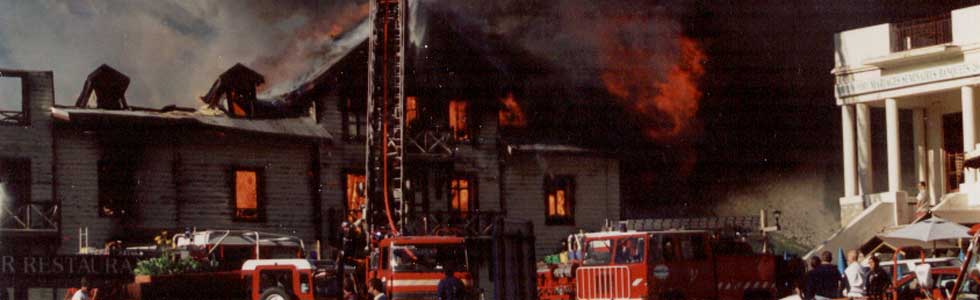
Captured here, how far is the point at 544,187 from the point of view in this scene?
5434 cm

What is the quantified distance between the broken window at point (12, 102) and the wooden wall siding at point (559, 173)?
1612cm

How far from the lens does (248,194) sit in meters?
48.2

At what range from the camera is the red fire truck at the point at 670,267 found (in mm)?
34312

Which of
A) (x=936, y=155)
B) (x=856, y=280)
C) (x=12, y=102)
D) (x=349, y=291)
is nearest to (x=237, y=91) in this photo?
(x=12, y=102)

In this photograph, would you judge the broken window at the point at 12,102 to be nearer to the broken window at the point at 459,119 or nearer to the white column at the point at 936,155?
the broken window at the point at 459,119

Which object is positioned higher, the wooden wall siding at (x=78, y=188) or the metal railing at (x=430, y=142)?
the metal railing at (x=430, y=142)

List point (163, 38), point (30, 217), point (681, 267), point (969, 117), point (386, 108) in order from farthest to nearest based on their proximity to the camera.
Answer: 1. point (163, 38)
2. point (386, 108)
3. point (969, 117)
4. point (30, 217)
5. point (681, 267)

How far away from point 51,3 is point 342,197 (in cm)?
1084

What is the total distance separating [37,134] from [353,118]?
10541 mm

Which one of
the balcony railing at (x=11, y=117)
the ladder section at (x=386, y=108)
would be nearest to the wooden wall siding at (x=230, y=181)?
the ladder section at (x=386, y=108)

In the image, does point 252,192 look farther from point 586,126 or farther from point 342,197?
point 586,126

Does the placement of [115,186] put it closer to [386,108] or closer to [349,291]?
[386,108]

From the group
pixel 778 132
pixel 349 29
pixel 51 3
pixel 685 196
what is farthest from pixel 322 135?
pixel 778 132

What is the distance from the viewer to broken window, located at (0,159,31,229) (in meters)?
42.3
